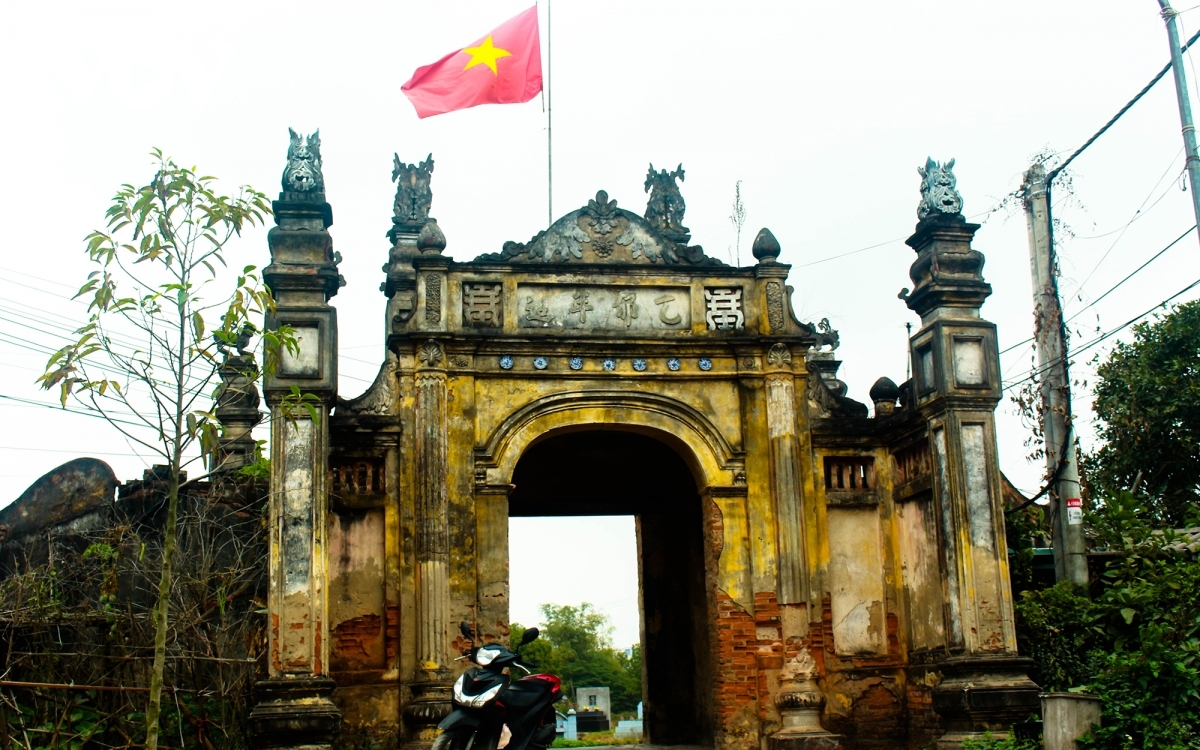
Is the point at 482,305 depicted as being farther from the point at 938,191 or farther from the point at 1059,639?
the point at 1059,639

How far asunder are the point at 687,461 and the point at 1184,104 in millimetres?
5922

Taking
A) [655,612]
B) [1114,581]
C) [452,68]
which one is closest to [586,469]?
[655,612]

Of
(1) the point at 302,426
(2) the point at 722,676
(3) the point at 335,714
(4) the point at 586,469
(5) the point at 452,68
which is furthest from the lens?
(4) the point at 586,469

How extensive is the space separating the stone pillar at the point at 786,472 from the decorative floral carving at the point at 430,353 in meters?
3.29

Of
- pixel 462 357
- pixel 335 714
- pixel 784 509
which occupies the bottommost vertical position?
pixel 335 714

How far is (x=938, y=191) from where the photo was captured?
12.9m

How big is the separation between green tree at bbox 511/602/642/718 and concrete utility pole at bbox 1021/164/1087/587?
30.5 meters

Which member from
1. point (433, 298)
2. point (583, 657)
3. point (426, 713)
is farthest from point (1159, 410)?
point (583, 657)

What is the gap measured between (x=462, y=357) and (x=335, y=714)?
11.7 ft

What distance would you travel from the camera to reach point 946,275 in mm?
12516

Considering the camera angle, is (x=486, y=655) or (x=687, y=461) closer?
(x=486, y=655)

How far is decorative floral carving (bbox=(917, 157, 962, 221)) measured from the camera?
12844mm

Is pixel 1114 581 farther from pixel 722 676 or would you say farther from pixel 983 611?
pixel 722 676

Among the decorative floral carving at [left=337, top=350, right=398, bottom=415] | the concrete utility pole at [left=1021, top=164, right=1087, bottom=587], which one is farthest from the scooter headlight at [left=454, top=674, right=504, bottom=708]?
the concrete utility pole at [left=1021, top=164, right=1087, bottom=587]
